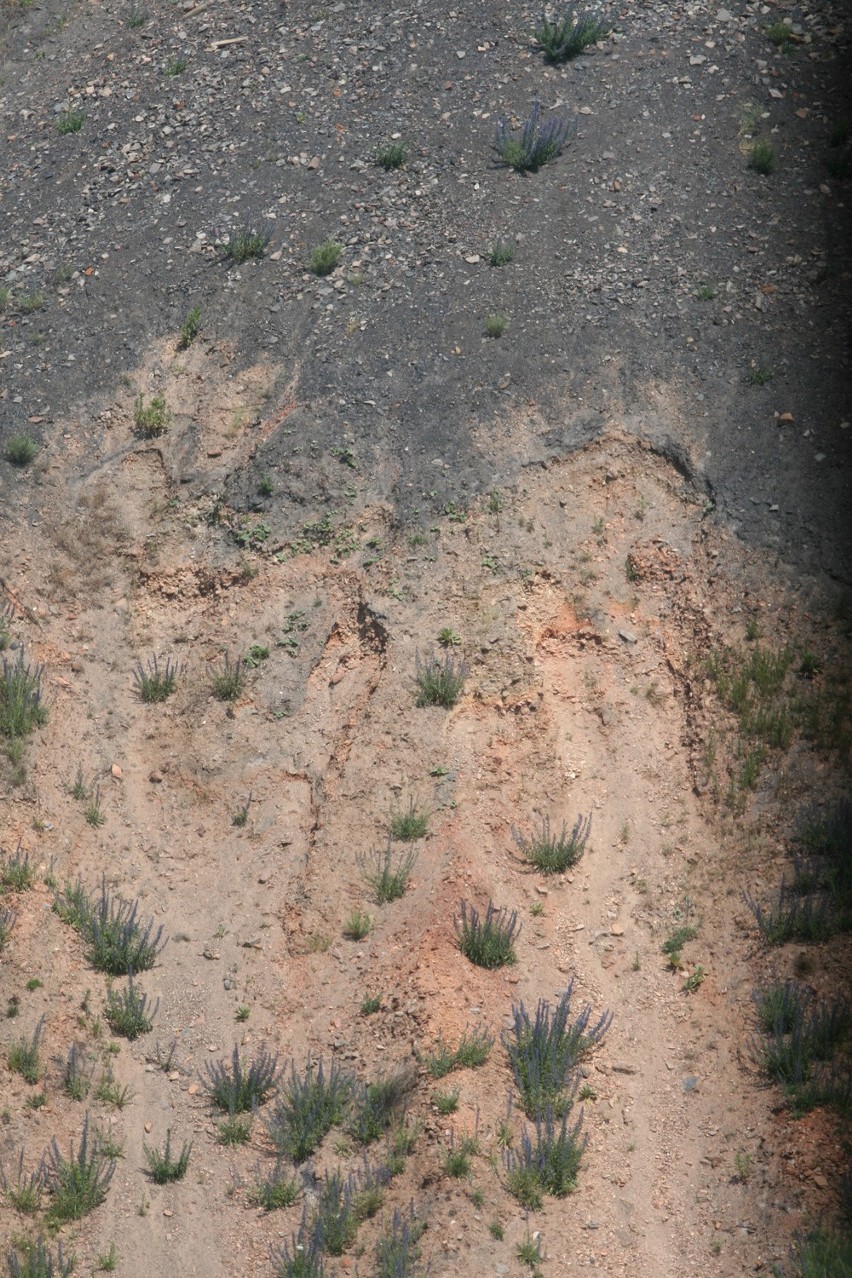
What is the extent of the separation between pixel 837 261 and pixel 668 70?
2.94 metres

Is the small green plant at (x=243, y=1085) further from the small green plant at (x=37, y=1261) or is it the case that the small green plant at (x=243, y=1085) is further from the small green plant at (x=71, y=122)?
the small green plant at (x=71, y=122)

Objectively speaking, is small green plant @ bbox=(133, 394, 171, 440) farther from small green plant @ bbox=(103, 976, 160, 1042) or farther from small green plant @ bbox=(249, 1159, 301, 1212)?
small green plant @ bbox=(249, 1159, 301, 1212)

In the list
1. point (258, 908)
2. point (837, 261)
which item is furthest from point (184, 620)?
point (837, 261)

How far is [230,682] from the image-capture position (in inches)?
431

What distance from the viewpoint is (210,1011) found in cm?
957

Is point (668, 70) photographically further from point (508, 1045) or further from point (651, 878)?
point (508, 1045)

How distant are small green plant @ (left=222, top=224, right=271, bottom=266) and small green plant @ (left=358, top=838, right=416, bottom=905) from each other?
6.05 m

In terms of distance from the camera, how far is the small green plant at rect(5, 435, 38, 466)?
40.1 feet

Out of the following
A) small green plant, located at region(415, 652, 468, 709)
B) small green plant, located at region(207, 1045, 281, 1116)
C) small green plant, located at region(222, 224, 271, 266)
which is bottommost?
small green plant, located at region(207, 1045, 281, 1116)

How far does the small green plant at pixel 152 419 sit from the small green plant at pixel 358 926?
191 inches

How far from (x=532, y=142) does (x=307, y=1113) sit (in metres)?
8.99

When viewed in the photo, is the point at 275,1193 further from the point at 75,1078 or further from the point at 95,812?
the point at 95,812

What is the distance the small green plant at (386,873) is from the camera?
9656 mm

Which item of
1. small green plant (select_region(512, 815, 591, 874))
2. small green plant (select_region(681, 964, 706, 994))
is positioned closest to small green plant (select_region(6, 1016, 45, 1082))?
small green plant (select_region(512, 815, 591, 874))
